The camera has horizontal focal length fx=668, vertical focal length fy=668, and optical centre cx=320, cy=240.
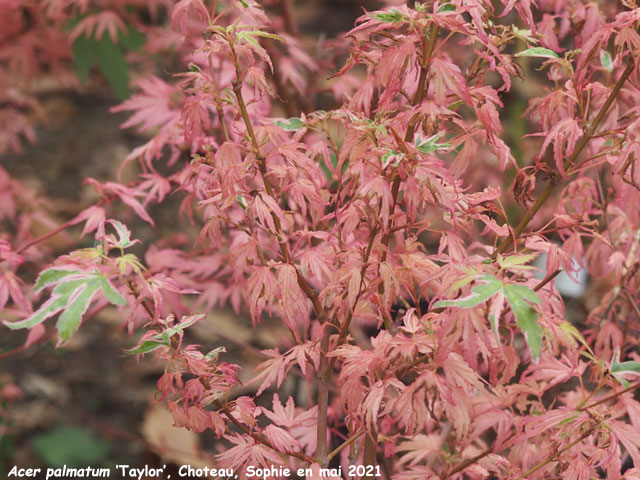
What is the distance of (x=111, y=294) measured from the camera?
69cm

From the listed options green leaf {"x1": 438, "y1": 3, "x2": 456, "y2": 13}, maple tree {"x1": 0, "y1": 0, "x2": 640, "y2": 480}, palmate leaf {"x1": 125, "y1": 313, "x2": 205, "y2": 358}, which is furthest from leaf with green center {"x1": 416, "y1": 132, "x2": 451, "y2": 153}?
palmate leaf {"x1": 125, "y1": 313, "x2": 205, "y2": 358}

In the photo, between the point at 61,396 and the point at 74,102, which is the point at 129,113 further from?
the point at 61,396

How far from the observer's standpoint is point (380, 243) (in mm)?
845

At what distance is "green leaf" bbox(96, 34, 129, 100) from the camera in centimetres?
178

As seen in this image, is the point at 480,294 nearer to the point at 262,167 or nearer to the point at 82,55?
the point at 262,167

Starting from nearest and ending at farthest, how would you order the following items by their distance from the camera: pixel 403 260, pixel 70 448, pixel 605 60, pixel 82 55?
pixel 403 260 < pixel 605 60 < pixel 82 55 < pixel 70 448

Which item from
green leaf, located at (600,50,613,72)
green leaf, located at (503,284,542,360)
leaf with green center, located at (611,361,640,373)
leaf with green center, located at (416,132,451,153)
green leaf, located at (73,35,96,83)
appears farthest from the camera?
green leaf, located at (73,35,96,83)

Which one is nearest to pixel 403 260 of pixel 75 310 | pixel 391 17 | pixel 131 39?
pixel 391 17

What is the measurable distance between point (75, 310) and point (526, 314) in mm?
451

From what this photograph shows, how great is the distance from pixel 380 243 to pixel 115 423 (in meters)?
1.53

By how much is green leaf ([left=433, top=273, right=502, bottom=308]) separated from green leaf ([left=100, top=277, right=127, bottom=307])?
0.32 metres

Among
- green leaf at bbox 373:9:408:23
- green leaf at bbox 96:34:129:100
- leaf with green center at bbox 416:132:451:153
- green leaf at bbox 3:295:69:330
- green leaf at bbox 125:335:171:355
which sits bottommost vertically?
green leaf at bbox 96:34:129:100

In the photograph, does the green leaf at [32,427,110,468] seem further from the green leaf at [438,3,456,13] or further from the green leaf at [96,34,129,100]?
the green leaf at [438,3,456,13]

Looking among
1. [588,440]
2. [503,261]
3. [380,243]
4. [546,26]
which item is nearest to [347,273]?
[380,243]
